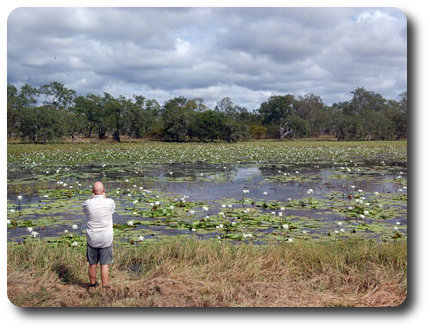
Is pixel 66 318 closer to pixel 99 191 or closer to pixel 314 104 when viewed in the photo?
pixel 99 191

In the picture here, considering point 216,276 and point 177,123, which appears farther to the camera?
point 177,123

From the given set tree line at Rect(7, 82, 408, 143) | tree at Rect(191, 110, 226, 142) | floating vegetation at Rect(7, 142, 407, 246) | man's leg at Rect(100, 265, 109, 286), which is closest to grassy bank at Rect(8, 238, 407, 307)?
man's leg at Rect(100, 265, 109, 286)

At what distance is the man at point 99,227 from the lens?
14.5ft

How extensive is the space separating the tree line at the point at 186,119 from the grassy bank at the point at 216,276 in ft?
74.7

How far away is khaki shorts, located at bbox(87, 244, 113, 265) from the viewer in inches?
177

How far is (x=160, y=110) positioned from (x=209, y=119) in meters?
11.2

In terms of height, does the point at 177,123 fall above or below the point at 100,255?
above

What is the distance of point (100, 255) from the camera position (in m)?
4.51

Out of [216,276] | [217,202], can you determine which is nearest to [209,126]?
[217,202]

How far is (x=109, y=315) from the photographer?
4.17 meters

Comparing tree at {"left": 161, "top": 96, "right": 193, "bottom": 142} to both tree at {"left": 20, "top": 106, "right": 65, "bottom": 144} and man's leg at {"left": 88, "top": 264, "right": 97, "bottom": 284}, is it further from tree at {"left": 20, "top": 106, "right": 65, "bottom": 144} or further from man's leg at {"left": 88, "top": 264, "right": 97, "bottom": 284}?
man's leg at {"left": 88, "top": 264, "right": 97, "bottom": 284}

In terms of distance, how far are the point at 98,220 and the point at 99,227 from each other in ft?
0.27

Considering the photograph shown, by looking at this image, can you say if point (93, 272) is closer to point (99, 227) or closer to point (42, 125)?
point (99, 227)
